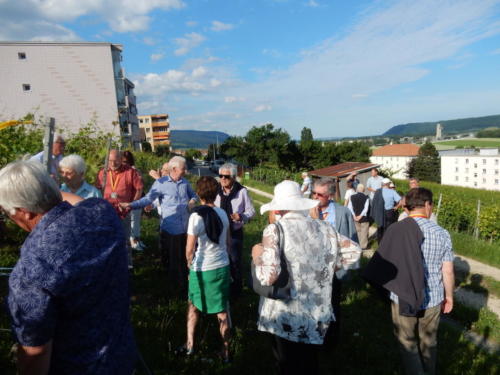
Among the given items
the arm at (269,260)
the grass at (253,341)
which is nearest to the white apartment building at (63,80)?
the grass at (253,341)

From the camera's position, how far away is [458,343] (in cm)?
398

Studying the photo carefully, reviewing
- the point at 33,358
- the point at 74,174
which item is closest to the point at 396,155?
the point at 74,174

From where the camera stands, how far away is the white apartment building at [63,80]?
132 feet

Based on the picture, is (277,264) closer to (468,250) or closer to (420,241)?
(420,241)

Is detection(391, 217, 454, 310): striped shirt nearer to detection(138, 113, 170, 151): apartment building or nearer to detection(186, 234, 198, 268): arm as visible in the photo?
detection(186, 234, 198, 268): arm

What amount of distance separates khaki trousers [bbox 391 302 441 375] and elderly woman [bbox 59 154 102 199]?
333cm

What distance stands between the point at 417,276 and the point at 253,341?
182 centimetres

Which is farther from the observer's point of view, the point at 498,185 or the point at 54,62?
the point at 498,185

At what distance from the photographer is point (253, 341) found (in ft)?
11.7

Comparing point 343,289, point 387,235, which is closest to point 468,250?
point 343,289

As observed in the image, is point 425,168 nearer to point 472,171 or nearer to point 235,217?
point 472,171

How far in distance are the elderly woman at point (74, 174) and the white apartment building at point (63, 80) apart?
40.0 meters

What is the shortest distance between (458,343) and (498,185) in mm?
117576

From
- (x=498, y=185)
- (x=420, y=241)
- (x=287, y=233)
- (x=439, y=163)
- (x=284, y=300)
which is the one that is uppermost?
(x=287, y=233)
